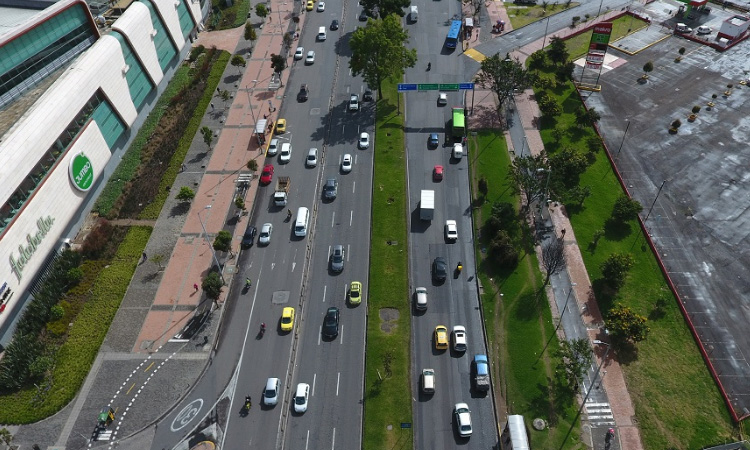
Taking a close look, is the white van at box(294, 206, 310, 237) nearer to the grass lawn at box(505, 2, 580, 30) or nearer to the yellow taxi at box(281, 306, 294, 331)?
the yellow taxi at box(281, 306, 294, 331)

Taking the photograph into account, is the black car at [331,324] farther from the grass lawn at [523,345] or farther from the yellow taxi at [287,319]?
the grass lawn at [523,345]

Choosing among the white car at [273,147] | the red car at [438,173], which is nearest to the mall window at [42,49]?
the white car at [273,147]

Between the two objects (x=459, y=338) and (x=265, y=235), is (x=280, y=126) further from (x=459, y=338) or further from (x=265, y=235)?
(x=459, y=338)

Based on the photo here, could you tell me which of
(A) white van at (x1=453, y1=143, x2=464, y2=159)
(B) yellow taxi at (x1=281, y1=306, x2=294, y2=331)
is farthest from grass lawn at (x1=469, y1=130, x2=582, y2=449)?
(B) yellow taxi at (x1=281, y1=306, x2=294, y2=331)

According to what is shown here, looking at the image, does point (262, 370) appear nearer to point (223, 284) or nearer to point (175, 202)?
point (223, 284)

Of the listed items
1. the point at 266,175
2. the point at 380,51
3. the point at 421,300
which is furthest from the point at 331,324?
the point at 380,51

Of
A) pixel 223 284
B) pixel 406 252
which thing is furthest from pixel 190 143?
pixel 406 252
